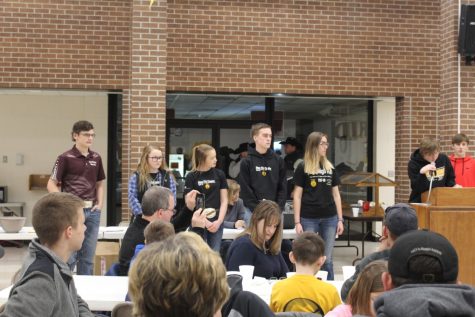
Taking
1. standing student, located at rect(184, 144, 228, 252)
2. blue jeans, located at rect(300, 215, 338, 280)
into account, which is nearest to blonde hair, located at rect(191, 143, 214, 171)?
standing student, located at rect(184, 144, 228, 252)

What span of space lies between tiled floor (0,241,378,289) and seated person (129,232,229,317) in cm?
711

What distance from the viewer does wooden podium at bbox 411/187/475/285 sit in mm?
6727

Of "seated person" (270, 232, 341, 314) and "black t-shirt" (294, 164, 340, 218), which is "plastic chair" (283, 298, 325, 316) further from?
"black t-shirt" (294, 164, 340, 218)

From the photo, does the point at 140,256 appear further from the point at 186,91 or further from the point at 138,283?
the point at 186,91

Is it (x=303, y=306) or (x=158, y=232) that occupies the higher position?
(x=158, y=232)

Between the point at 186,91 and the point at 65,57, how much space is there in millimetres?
2059

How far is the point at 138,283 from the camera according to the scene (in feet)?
5.64

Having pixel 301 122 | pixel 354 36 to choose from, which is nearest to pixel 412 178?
pixel 354 36

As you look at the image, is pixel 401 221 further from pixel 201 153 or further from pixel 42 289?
pixel 201 153

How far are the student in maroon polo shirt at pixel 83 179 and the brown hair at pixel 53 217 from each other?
154 inches

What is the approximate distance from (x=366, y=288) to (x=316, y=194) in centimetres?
428

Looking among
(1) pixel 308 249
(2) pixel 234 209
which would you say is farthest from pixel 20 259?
(1) pixel 308 249

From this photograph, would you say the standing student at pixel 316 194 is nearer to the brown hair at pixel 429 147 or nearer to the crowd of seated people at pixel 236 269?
the brown hair at pixel 429 147

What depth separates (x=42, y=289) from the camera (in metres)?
2.63
